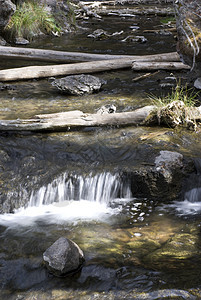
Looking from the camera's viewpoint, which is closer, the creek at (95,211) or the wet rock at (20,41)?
the creek at (95,211)

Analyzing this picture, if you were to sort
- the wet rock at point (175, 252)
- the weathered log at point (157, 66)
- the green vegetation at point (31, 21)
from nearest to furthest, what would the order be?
1. the wet rock at point (175, 252)
2. the weathered log at point (157, 66)
3. the green vegetation at point (31, 21)

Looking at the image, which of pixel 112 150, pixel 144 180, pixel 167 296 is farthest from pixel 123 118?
pixel 167 296

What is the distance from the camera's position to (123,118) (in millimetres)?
6980

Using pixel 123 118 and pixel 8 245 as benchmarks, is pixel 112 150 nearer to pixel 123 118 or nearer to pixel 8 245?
pixel 123 118

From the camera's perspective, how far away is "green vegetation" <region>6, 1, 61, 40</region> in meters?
14.2

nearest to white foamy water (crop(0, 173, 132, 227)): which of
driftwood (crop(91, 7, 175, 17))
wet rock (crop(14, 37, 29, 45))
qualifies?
wet rock (crop(14, 37, 29, 45))

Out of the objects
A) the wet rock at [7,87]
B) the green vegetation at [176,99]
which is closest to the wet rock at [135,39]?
the green vegetation at [176,99]

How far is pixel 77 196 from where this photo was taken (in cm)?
552

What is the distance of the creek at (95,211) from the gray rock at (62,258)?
0.09m

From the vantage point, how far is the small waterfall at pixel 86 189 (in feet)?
18.0

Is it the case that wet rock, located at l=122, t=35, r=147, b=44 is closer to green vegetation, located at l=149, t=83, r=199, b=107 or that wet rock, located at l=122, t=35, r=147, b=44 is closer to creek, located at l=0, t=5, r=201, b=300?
green vegetation, located at l=149, t=83, r=199, b=107

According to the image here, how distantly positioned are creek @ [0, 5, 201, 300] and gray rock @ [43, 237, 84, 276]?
0.30 ft

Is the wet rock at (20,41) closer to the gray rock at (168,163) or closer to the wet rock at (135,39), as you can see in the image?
the wet rock at (135,39)

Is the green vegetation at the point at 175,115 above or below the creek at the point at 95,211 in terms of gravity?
above
